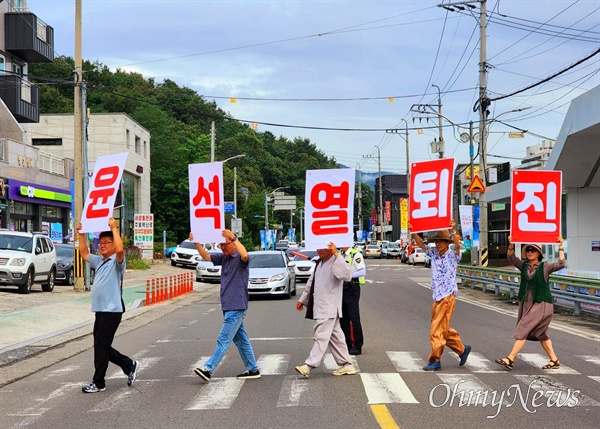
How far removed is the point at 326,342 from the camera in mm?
9336

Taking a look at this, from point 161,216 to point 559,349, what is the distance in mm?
66294

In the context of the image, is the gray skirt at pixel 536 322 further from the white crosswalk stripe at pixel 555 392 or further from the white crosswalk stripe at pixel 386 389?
the white crosswalk stripe at pixel 386 389

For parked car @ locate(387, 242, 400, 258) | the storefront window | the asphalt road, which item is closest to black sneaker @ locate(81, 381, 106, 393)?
the asphalt road

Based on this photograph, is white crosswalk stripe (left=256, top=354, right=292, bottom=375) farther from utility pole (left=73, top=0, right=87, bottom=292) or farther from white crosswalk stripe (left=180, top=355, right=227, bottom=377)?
utility pole (left=73, top=0, right=87, bottom=292)

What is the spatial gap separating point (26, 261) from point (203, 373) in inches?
628

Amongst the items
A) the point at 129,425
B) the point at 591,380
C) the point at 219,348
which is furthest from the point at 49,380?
the point at 591,380

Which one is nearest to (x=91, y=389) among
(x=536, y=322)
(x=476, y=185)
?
(x=536, y=322)

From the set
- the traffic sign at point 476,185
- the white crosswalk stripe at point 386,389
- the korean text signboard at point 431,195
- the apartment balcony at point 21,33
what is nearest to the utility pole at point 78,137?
the traffic sign at point 476,185

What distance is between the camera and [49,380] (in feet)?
32.3

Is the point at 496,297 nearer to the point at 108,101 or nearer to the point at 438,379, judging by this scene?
the point at 438,379

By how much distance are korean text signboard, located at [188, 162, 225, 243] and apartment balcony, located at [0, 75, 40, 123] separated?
104 feet

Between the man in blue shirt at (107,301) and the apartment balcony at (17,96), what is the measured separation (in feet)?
107

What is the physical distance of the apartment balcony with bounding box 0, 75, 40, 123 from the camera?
1522 inches

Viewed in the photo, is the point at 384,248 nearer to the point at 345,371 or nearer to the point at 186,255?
the point at 186,255
